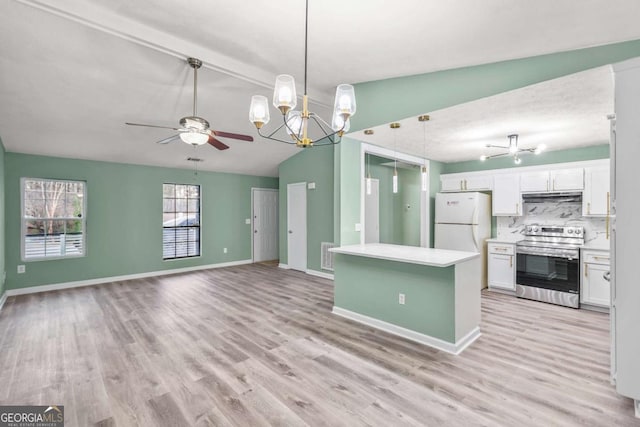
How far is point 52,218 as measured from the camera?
5090mm

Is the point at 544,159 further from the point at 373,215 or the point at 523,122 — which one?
the point at 373,215

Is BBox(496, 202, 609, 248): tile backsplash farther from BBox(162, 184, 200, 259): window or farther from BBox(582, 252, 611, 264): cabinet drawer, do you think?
BBox(162, 184, 200, 259): window

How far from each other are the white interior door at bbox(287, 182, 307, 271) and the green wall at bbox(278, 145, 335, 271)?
136 millimetres

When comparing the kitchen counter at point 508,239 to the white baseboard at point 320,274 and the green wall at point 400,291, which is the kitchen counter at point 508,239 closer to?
the green wall at point 400,291

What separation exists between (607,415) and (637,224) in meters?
1.26

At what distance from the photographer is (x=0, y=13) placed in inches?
91.0

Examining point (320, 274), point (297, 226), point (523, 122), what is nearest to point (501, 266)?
point (523, 122)

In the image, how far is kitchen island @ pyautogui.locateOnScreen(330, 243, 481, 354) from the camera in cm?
283

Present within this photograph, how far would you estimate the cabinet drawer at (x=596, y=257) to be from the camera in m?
3.85

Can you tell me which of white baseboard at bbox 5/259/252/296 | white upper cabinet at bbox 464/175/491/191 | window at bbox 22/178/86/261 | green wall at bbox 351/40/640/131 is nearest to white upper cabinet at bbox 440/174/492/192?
white upper cabinet at bbox 464/175/491/191

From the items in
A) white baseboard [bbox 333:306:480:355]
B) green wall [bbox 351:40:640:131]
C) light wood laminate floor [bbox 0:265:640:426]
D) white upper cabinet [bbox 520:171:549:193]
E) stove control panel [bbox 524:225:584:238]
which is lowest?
light wood laminate floor [bbox 0:265:640:426]

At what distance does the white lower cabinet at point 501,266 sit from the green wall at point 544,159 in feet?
4.67

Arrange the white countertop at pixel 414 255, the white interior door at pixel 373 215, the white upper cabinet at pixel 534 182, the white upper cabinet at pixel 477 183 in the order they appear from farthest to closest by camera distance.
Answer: the white interior door at pixel 373 215, the white upper cabinet at pixel 477 183, the white upper cabinet at pixel 534 182, the white countertop at pixel 414 255

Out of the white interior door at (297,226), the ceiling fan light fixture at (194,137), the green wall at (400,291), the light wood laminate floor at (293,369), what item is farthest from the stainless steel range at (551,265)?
the ceiling fan light fixture at (194,137)
